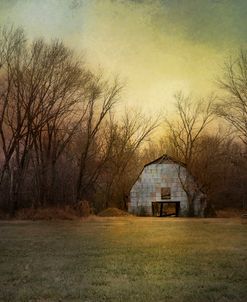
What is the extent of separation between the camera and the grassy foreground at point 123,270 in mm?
3945

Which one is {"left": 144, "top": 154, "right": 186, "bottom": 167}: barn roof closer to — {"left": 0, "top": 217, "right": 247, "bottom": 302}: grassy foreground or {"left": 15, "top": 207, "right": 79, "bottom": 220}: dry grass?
{"left": 15, "top": 207, "right": 79, "bottom": 220}: dry grass

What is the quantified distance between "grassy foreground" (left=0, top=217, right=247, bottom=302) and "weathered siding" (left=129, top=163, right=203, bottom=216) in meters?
12.3

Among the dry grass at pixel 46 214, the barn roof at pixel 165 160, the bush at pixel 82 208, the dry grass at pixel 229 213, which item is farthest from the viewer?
the barn roof at pixel 165 160

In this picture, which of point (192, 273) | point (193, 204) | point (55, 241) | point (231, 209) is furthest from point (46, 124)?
point (192, 273)

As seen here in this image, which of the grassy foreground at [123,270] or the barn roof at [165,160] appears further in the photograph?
the barn roof at [165,160]

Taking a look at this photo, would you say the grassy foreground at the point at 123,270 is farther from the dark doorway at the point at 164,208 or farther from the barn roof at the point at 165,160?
the barn roof at the point at 165,160

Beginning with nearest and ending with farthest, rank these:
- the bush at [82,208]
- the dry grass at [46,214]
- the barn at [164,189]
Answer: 1. the dry grass at [46,214]
2. the bush at [82,208]
3. the barn at [164,189]

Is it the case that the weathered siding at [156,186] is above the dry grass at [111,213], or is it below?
above

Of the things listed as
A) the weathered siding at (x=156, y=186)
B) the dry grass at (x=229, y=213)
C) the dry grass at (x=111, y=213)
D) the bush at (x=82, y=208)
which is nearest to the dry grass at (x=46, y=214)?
the bush at (x=82, y=208)

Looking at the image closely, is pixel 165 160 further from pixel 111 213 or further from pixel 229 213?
pixel 111 213

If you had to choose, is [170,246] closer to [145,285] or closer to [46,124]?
[145,285]

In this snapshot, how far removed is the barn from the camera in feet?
67.3

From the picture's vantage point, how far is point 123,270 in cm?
506

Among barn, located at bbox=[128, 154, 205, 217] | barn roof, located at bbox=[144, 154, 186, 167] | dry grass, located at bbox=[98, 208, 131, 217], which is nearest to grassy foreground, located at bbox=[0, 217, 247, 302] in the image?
dry grass, located at bbox=[98, 208, 131, 217]
